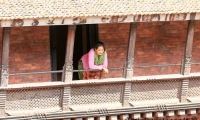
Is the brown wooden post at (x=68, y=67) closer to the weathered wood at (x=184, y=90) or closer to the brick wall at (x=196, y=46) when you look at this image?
the weathered wood at (x=184, y=90)

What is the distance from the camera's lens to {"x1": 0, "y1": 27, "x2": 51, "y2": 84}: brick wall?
2909 cm

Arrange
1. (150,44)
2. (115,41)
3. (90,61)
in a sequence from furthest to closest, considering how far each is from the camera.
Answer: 1. (150,44)
2. (115,41)
3. (90,61)

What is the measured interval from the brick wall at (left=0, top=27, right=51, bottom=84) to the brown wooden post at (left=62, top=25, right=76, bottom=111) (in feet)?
3.39

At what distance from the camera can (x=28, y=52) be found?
2925 centimetres

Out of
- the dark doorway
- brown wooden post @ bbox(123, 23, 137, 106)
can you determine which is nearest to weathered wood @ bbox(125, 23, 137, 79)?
brown wooden post @ bbox(123, 23, 137, 106)

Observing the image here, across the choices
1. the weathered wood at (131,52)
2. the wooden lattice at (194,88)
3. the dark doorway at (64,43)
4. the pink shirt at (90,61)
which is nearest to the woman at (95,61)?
the pink shirt at (90,61)

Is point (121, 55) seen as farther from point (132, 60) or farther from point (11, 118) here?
point (11, 118)

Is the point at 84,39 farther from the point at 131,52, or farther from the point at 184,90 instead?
the point at 184,90

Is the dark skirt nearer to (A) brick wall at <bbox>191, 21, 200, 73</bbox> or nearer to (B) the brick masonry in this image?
(B) the brick masonry

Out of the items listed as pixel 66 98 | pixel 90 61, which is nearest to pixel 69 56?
pixel 90 61

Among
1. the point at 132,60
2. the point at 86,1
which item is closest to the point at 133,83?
the point at 132,60

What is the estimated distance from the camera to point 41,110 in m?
28.8

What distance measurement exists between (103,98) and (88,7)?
7.87 feet

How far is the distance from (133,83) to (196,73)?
5.80 feet
